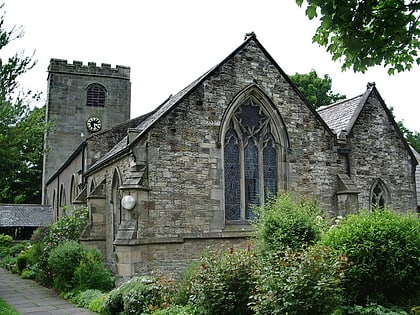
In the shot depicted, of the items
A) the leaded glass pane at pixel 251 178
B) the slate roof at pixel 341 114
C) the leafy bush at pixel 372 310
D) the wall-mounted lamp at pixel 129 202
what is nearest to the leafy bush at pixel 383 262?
the leafy bush at pixel 372 310

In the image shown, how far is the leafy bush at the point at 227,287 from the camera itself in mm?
8625

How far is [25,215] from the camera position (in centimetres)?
3616

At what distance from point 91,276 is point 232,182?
5567mm

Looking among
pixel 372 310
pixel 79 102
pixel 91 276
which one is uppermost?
pixel 79 102

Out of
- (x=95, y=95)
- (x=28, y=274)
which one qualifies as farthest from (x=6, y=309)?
(x=95, y=95)

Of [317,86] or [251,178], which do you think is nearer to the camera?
[251,178]

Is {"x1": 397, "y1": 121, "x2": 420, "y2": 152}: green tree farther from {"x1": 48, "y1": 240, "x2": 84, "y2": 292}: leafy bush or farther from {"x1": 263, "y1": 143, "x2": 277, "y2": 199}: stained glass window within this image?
{"x1": 48, "y1": 240, "x2": 84, "y2": 292}: leafy bush

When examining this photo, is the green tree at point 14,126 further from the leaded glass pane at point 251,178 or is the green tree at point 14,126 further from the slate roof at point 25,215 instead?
the slate roof at point 25,215

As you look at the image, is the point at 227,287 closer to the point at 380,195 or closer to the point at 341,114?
the point at 380,195

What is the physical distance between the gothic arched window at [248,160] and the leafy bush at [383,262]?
6.78 metres

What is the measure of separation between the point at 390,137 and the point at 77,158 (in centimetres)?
1565

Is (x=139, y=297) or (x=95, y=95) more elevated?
(x=95, y=95)

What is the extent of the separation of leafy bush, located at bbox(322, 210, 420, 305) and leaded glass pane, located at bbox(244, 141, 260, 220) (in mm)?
6947

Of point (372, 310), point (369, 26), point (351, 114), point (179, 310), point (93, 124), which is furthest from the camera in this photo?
point (93, 124)
